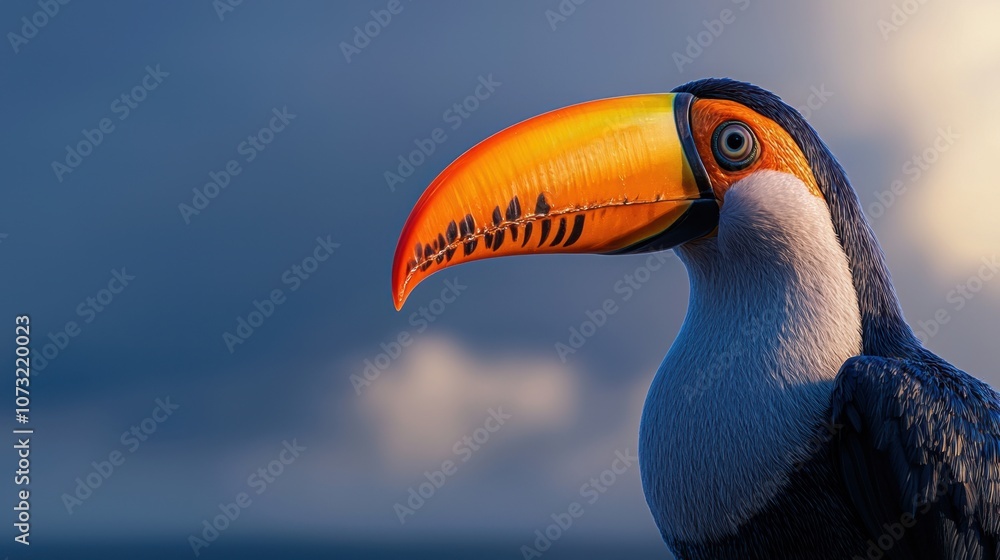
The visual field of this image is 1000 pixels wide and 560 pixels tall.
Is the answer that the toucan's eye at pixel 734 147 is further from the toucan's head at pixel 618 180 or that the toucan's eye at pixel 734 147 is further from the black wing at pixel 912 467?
the black wing at pixel 912 467

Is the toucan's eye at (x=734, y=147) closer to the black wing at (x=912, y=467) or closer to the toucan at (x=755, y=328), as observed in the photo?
the toucan at (x=755, y=328)

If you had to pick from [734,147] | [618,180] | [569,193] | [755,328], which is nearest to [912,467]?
[755,328]

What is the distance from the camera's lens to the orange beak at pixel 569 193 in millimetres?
3762

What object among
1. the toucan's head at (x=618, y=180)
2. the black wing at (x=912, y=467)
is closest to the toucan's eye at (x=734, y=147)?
the toucan's head at (x=618, y=180)

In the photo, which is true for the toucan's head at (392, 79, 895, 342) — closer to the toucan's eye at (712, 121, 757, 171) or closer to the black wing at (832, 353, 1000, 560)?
the toucan's eye at (712, 121, 757, 171)

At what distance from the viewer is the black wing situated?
12.2 ft

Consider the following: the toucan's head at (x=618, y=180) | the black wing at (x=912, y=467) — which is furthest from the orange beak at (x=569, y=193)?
the black wing at (x=912, y=467)

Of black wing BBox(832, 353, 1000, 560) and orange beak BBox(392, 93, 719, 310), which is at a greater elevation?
orange beak BBox(392, 93, 719, 310)

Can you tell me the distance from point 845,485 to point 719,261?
3.31 feet

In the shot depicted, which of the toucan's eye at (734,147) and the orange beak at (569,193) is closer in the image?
the orange beak at (569,193)

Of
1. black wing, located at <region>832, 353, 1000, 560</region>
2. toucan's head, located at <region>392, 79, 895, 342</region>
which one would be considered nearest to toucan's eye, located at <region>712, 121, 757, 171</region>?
toucan's head, located at <region>392, 79, 895, 342</region>

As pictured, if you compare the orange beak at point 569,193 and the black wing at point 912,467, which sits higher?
the orange beak at point 569,193

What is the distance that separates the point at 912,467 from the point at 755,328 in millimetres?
779

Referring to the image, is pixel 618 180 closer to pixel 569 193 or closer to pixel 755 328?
pixel 569 193
